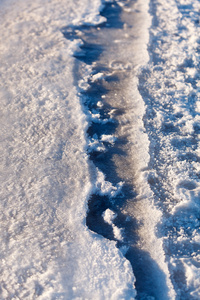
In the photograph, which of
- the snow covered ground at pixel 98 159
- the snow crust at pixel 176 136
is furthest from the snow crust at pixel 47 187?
the snow crust at pixel 176 136

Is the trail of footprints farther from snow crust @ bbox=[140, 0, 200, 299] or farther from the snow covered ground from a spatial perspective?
snow crust @ bbox=[140, 0, 200, 299]

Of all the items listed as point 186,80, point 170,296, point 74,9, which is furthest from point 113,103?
point 74,9

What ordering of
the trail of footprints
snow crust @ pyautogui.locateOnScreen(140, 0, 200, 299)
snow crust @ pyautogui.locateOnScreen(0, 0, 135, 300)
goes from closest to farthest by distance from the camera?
snow crust @ pyautogui.locateOnScreen(0, 0, 135, 300)
snow crust @ pyautogui.locateOnScreen(140, 0, 200, 299)
the trail of footprints

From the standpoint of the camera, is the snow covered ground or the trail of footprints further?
the trail of footprints

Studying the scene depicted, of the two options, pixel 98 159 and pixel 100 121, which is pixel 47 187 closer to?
pixel 98 159

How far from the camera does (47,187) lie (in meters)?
2.02

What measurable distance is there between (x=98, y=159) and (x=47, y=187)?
0.46 meters

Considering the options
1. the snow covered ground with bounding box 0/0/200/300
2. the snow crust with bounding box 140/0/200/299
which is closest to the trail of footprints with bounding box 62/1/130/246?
the snow covered ground with bounding box 0/0/200/300

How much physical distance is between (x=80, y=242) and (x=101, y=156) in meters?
0.73

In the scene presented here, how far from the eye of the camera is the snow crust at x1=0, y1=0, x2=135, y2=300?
162 centimetres

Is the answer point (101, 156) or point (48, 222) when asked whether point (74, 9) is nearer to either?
point (101, 156)

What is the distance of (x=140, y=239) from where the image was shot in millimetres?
1827

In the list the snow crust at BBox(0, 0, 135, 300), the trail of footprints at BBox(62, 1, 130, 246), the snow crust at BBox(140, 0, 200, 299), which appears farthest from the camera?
the trail of footprints at BBox(62, 1, 130, 246)

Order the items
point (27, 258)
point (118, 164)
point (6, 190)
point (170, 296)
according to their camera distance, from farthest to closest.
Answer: point (118, 164) < point (6, 190) < point (27, 258) < point (170, 296)
